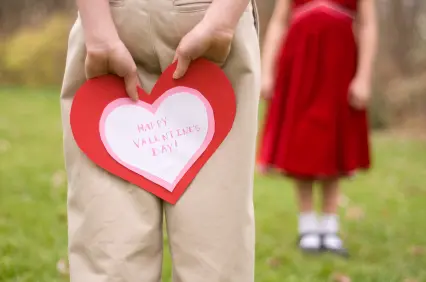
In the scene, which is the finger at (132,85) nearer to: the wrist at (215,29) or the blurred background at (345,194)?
the wrist at (215,29)

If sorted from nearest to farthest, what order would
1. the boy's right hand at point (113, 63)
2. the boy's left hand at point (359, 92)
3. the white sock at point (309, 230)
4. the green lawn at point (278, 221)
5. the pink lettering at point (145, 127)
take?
the boy's right hand at point (113, 63) → the pink lettering at point (145, 127) → the green lawn at point (278, 221) → the boy's left hand at point (359, 92) → the white sock at point (309, 230)

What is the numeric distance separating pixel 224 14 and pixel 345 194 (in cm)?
341

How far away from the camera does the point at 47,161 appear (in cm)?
506

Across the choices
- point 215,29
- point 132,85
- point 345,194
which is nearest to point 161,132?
point 132,85

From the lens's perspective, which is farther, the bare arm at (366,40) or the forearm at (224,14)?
the bare arm at (366,40)

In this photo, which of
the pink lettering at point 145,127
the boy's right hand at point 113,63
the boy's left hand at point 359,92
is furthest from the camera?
the boy's left hand at point 359,92

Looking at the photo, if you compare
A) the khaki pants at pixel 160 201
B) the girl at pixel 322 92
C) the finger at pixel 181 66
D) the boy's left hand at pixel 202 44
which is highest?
the boy's left hand at pixel 202 44

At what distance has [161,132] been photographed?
1488mm

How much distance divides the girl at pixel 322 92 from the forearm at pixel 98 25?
1.58m

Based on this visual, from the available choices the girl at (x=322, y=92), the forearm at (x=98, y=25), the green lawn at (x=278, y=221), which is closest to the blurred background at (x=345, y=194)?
the green lawn at (x=278, y=221)

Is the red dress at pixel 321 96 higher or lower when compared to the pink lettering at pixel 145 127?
lower

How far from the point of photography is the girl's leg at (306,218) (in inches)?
118

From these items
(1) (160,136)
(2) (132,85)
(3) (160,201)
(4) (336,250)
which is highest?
(2) (132,85)

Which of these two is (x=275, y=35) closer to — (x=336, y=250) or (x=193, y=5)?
(x=336, y=250)
